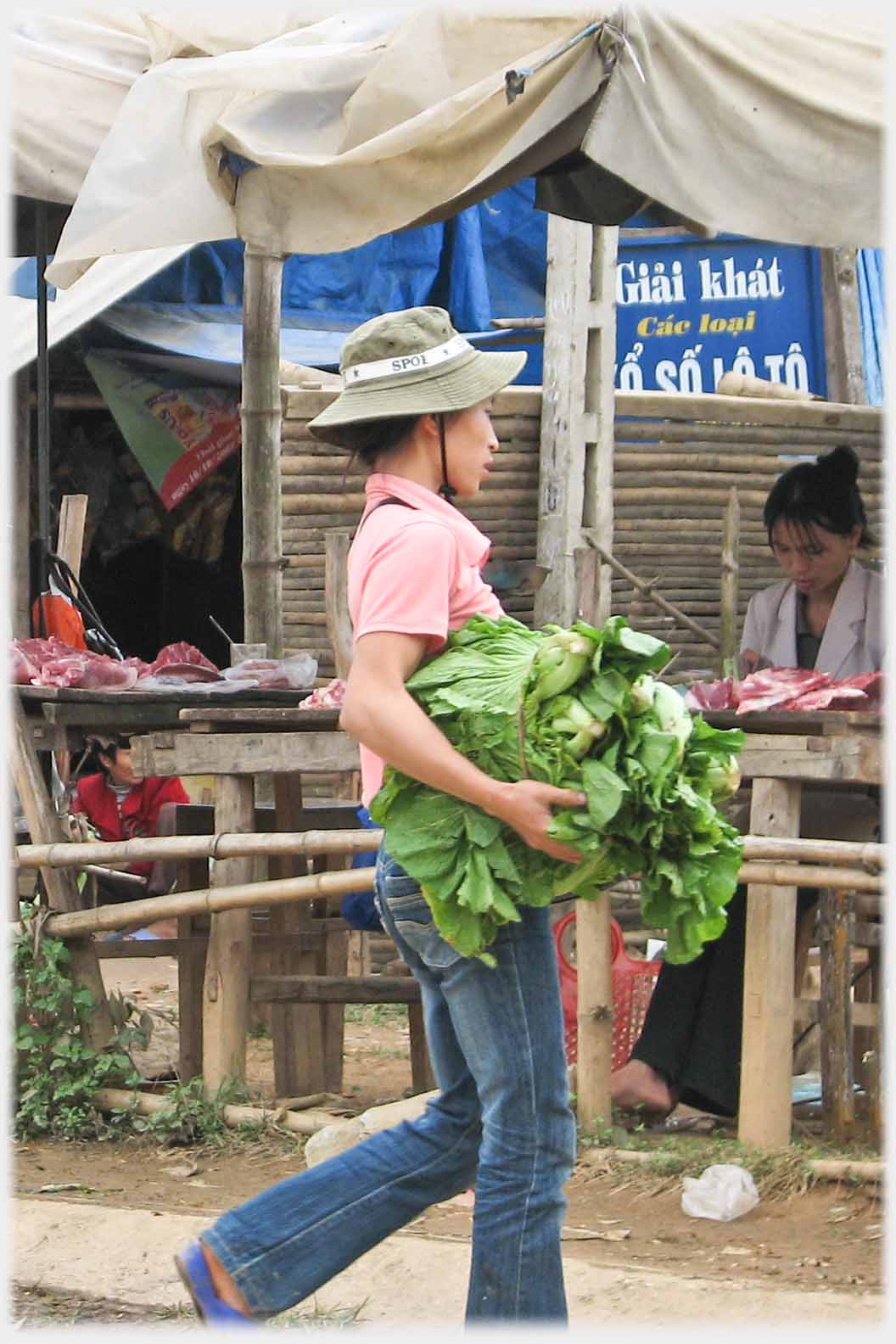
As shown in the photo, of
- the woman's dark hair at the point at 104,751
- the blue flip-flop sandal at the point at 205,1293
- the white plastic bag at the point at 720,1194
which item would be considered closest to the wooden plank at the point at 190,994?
the woman's dark hair at the point at 104,751

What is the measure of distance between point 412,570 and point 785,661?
3541 mm

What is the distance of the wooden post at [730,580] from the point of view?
8477 mm

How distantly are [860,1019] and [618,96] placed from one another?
2787 mm

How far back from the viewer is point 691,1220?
4.74 metres

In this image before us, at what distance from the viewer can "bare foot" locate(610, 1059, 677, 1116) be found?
211 inches

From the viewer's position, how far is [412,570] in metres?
3.07

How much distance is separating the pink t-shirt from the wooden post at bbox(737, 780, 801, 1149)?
85.3 inches

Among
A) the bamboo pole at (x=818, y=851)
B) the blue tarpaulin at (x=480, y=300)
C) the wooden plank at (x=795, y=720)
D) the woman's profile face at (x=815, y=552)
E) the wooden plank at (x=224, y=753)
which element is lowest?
the bamboo pole at (x=818, y=851)

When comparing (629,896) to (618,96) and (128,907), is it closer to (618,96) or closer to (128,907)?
(128,907)

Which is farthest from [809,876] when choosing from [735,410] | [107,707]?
[735,410]

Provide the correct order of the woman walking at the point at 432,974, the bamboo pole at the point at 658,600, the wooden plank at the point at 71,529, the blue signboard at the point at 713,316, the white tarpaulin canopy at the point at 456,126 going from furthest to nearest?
the blue signboard at the point at 713,316 → the wooden plank at the point at 71,529 → the bamboo pole at the point at 658,600 → the white tarpaulin canopy at the point at 456,126 → the woman walking at the point at 432,974

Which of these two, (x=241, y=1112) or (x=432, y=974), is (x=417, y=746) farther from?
(x=241, y=1112)

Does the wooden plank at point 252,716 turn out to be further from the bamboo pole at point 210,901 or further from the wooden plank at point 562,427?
the wooden plank at point 562,427

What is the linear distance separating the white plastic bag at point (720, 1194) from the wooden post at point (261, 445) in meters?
3.12
